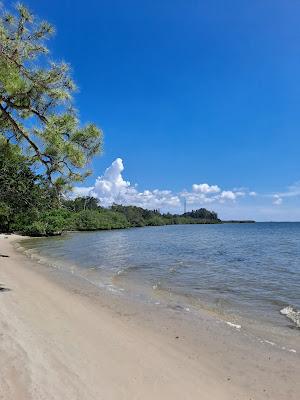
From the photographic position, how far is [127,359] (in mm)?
6777

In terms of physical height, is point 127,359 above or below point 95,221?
A: below

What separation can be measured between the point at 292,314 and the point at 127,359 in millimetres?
6573

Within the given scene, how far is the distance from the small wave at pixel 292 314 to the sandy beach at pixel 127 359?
7.91 ft

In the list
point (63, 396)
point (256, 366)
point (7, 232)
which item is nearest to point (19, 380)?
point (63, 396)

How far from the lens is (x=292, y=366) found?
7125 mm

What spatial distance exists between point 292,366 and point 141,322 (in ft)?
13.1

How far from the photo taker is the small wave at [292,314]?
416 inches

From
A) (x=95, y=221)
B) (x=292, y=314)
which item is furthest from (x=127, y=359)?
(x=95, y=221)

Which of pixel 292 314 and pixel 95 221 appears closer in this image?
pixel 292 314

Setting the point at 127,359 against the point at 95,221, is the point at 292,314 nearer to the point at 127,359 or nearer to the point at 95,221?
the point at 127,359

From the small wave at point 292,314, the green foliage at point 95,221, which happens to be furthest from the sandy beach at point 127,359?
the green foliage at point 95,221

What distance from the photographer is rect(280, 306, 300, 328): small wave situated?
10.6 m

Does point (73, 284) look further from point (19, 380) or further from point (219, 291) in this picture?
point (19, 380)

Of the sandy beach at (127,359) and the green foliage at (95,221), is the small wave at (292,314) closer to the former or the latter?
the sandy beach at (127,359)
